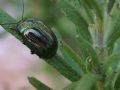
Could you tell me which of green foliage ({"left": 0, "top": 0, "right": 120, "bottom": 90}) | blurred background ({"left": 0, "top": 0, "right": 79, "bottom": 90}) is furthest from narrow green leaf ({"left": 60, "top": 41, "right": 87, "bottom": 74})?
blurred background ({"left": 0, "top": 0, "right": 79, "bottom": 90})

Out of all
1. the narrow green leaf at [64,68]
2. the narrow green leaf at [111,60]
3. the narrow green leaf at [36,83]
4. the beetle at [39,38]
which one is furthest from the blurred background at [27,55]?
the narrow green leaf at [111,60]

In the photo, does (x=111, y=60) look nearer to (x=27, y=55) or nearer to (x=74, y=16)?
(x=74, y=16)

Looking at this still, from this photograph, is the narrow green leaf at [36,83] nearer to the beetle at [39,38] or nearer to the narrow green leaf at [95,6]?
the beetle at [39,38]

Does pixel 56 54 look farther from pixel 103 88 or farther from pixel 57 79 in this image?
pixel 57 79

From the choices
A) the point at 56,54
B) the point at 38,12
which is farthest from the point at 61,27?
the point at 56,54

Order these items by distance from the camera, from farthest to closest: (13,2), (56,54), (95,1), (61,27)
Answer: (13,2) → (61,27) → (56,54) → (95,1)

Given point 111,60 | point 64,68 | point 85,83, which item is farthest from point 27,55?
point 85,83

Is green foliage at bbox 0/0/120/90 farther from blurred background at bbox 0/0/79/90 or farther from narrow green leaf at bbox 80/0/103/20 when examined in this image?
blurred background at bbox 0/0/79/90

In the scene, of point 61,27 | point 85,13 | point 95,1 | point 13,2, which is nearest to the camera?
point 95,1
